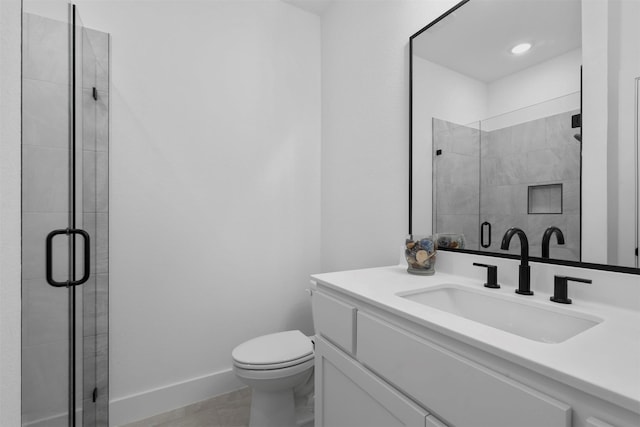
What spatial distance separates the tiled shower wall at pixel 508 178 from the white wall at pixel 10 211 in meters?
1.38

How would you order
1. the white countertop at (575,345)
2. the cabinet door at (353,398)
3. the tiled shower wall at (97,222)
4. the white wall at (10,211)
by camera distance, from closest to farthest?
1. the white countertop at (575,345)
2. the white wall at (10,211)
3. the cabinet door at (353,398)
4. the tiled shower wall at (97,222)

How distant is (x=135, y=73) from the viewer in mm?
1616

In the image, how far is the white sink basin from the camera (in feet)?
2.64

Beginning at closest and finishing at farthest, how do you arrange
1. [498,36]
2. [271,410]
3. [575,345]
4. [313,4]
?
[575,345] < [498,36] < [271,410] < [313,4]

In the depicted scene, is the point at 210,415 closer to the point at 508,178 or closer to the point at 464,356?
the point at 464,356

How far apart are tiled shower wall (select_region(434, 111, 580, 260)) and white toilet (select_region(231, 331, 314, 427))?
3.01 ft

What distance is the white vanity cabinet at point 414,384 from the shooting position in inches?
20.0

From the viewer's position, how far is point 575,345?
581 mm

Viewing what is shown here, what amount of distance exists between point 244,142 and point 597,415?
1875 millimetres

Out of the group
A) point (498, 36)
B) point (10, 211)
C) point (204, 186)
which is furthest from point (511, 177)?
point (204, 186)

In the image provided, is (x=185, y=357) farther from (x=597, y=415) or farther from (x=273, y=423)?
(x=597, y=415)

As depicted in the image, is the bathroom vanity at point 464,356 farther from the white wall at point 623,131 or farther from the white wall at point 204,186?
the white wall at point 204,186

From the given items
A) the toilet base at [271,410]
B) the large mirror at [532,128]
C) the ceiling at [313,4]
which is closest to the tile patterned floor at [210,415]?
the toilet base at [271,410]

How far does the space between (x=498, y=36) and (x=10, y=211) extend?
5.18 feet
